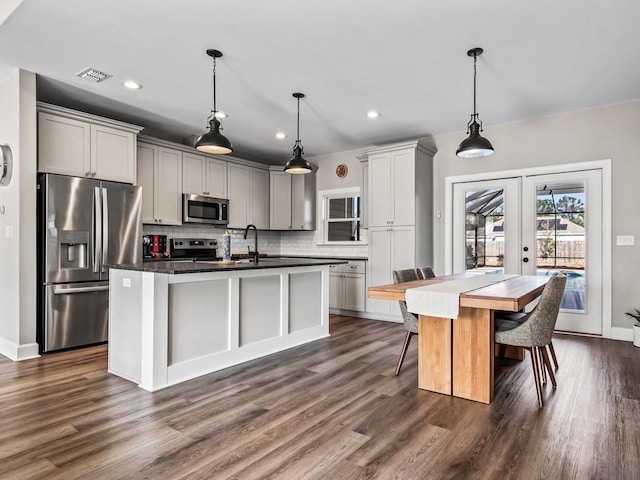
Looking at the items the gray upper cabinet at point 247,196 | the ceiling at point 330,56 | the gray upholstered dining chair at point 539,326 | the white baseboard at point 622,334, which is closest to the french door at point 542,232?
the white baseboard at point 622,334

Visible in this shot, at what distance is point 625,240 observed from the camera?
4445 mm

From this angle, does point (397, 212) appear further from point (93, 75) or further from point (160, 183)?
point (93, 75)

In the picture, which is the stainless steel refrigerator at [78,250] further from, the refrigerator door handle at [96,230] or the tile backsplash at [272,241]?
the tile backsplash at [272,241]

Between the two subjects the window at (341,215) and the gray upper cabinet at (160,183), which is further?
the window at (341,215)

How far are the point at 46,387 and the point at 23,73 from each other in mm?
2769

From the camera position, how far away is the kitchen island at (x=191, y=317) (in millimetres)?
2955

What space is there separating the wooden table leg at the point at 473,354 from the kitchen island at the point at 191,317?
5.48 ft

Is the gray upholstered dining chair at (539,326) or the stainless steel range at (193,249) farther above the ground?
the stainless steel range at (193,249)

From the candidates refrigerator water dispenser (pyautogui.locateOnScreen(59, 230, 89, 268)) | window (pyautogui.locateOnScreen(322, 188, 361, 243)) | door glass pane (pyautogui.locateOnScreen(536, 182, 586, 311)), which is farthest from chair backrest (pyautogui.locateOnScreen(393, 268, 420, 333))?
refrigerator water dispenser (pyautogui.locateOnScreen(59, 230, 89, 268))

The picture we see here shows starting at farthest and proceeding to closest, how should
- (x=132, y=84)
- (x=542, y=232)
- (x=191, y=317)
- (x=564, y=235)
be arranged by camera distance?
(x=542, y=232) → (x=564, y=235) → (x=132, y=84) → (x=191, y=317)

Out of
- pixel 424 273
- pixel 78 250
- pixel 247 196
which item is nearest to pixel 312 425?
pixel 424 273

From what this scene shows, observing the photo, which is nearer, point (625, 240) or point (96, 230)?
point (96, 230)

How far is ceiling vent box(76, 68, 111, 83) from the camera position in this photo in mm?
3621

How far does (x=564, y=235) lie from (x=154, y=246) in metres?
5.18
